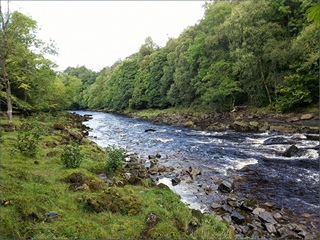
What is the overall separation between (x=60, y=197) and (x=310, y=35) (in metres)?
27.7

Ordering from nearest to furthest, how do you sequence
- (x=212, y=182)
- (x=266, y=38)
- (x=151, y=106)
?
(x=212, y=182) → (x=266, y=38) → (x=151, y=106)

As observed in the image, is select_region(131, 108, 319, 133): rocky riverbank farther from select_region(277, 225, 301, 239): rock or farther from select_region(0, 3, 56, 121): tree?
select_region(0, 3, 56, 121): tree

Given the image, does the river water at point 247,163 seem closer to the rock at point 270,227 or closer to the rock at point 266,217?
the rock at point 266,217

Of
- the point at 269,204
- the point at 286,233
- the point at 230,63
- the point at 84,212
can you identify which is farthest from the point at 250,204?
the point at 230,63

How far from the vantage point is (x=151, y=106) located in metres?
61.9

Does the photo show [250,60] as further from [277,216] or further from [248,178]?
[277,216]

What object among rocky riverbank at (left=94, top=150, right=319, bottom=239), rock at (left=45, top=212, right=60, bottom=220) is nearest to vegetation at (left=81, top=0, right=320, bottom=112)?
rocky riverbank at (left=94, top=150, right=319, bottom=239)

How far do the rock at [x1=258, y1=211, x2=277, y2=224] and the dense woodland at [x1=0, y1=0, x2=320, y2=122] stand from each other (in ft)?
58.8

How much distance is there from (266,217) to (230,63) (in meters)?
32.9

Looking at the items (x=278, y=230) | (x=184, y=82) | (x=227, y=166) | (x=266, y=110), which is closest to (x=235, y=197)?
(x=278, y=230)

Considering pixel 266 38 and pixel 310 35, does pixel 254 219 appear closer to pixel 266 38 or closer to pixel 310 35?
pixel 310 35

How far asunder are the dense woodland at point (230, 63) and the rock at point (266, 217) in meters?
17.9

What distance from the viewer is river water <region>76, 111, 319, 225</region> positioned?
9805 mm

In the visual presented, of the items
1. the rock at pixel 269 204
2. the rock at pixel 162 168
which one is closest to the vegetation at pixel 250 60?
the rock at pixel 269 204
